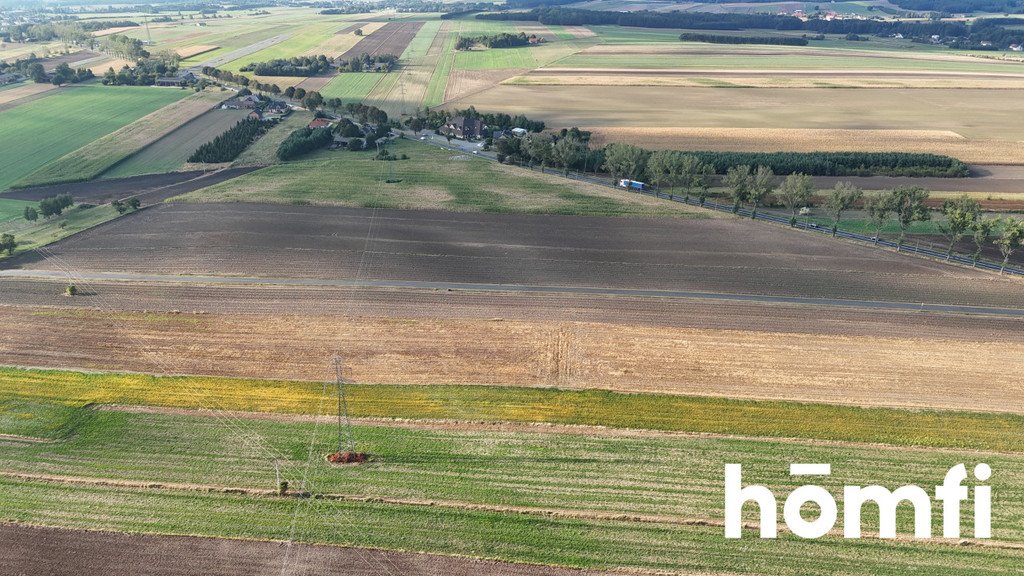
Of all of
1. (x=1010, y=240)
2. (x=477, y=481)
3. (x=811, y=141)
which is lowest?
(x=477, y=481)

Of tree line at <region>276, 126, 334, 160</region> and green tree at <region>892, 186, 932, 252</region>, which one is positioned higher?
tree line at <region>276, 126, 334, 160</region>

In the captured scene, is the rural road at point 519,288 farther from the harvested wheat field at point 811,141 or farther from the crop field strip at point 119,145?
the harvested wheat field at point 811,141

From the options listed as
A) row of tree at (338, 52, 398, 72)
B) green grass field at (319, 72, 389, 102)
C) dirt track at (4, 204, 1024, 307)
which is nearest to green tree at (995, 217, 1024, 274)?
dirt track at (4, 204, 1024, 307)

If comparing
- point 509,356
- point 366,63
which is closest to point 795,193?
point 509,356

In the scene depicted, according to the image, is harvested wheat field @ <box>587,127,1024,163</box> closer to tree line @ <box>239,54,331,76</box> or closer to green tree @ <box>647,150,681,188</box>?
green tree @ <box>647,150,681,188</box>

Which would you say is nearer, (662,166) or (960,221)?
(960,221)

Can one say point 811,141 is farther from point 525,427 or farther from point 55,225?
point 55,225

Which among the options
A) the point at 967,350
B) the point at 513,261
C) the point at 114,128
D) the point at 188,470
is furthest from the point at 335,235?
the point at 114,128
